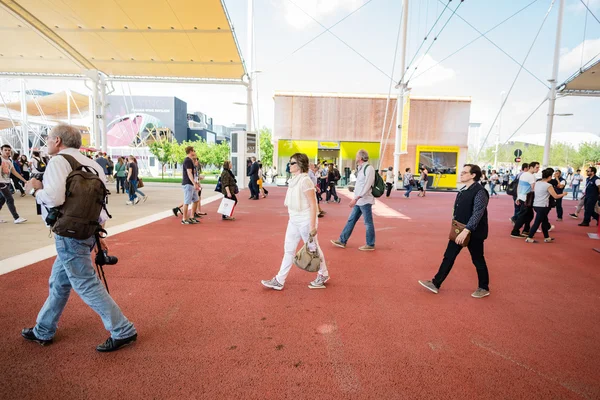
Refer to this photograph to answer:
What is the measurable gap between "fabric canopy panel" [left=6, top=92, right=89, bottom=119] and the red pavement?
154 ft

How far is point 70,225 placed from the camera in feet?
8.87

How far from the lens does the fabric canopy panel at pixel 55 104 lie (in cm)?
4409

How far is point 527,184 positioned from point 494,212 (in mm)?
5803

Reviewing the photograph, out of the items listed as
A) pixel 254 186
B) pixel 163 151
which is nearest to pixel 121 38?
pixel 254 186

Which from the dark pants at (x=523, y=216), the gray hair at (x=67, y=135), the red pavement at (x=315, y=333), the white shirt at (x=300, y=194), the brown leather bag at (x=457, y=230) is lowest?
the red pavement at (x=315, y=333)

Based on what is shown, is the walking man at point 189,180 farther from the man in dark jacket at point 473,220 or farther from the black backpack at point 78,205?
the man in dark jacket at point 473,220

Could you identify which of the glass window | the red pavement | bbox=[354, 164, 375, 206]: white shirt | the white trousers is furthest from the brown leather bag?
the glass window

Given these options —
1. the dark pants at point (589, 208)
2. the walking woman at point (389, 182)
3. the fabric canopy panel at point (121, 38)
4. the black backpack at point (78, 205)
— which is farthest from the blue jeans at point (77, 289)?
the walking woman at point (389, 182)

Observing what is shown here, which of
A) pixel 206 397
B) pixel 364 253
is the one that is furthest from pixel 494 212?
pixel 206 397

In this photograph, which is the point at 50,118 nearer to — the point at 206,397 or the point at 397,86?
the point at 397,86

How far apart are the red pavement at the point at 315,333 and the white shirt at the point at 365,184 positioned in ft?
3.49

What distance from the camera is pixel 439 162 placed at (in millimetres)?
29203

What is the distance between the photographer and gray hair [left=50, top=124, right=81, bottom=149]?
288 centimetres

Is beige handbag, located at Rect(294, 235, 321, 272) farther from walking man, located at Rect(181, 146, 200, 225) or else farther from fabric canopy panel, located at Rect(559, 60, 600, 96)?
fabric canopy panel, located at Rect(559, 60, 600, 96)
